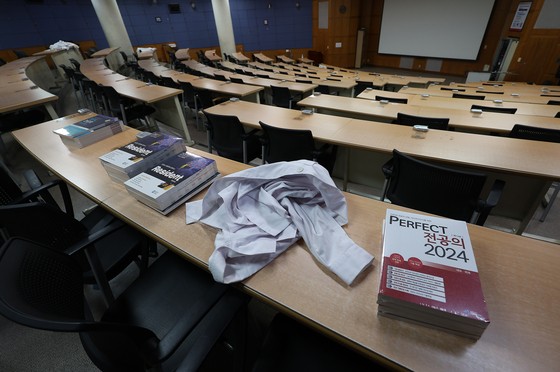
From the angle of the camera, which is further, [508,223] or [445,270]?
[508,223]

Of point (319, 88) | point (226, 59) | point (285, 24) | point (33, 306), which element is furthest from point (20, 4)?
point (33, 306)

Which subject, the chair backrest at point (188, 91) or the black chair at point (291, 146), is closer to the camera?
the black chair at point (291, 146)

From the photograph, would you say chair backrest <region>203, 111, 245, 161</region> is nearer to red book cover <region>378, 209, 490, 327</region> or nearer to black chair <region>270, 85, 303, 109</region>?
red book cover <region>378, 209, 490, 327</region>

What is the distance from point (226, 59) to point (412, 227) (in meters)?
12.7

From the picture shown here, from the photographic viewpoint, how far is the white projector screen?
9.17m

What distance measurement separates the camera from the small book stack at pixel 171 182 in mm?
1217

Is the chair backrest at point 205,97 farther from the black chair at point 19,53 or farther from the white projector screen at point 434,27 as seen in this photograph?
the white projector screen at point 434,27

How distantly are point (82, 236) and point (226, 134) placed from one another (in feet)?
4.93

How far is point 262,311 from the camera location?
5.42 ft

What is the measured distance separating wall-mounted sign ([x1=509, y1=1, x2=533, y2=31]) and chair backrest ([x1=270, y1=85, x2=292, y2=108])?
784 centimetres

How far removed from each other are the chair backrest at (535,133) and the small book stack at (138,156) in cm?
283

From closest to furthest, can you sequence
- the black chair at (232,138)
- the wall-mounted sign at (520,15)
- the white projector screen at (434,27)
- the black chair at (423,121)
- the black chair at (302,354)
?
the black chair at (302,354), the black chair at (423,121), the black chair at (232,138), the wall-mounted sign at (520,15), the white projector screen at (434,27)

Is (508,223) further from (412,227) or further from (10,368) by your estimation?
(10,368)

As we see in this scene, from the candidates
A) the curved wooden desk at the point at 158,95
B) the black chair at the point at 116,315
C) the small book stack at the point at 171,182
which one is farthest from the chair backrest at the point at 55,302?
the curved wooden desk at the point at 158,95
